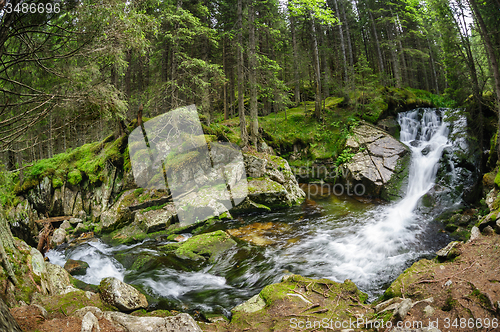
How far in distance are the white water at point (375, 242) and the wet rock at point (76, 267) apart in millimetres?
5563

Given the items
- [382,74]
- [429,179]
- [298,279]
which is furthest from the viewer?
[382,74]

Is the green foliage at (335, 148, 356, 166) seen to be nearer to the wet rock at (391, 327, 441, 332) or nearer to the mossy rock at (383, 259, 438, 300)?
the mossy rock at (383, 259, 438, 300)

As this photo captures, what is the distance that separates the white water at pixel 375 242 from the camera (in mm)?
6141

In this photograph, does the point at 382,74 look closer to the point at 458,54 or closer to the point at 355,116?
the point at 355,116

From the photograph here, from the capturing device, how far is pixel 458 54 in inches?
405

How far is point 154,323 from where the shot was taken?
3395 mm

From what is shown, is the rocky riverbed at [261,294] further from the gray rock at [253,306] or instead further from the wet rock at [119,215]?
the wet rock at [119,215]

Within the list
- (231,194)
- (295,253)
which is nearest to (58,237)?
(231,194)

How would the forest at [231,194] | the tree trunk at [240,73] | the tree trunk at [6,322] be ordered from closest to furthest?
the tree trunk at [6,322] → the forest at [231,194] → the tree trunk at [240,73]

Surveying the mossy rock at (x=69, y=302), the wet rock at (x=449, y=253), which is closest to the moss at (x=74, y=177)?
the mossy rock at (x=69, y=302)

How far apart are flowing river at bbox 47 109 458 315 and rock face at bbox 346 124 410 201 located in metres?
0.86

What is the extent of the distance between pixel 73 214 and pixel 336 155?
49.8 feet

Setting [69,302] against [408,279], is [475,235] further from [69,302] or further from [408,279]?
[69,302]

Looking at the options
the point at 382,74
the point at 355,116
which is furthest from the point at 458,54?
the point at 382,74
